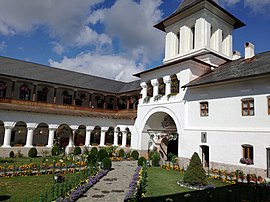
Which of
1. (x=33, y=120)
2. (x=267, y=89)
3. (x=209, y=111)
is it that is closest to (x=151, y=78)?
(x=209, y=111)

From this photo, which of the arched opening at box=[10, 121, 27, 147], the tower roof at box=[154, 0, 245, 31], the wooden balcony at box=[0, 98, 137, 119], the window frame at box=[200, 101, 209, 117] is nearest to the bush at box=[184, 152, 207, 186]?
the window frame at box=[200, 101, 209, 117]

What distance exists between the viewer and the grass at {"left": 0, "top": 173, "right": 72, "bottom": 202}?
9.40m

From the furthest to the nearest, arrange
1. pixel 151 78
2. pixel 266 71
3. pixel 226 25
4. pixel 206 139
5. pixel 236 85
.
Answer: pixel 226 25 < pixel 151 78 < pixel 206 139 < pixel 236 85 < pixel 266 71

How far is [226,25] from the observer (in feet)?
79.3

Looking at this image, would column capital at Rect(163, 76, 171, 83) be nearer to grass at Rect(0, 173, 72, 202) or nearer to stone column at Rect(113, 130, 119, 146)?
stone column at Rect(113, 130, 119, 146)

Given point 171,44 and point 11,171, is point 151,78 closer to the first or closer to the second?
point 171,44

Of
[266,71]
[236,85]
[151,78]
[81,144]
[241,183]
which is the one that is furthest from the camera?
[81,144]

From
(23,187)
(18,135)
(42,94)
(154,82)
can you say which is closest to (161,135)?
(154,82)

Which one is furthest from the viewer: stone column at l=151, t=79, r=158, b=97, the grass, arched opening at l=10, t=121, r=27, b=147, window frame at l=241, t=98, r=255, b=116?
arched opening at l=10, t=121, r=27, b=147

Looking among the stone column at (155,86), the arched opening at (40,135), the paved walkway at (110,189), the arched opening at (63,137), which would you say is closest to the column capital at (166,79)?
the stone column at (155,86)

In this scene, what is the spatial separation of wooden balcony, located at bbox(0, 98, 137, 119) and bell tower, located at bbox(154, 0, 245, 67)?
8631 millimetres

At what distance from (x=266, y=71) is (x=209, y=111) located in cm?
468

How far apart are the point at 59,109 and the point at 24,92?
184 inches

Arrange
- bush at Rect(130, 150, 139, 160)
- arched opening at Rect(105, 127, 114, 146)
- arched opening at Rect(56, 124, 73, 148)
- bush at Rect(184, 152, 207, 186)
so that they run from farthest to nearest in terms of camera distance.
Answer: arched opening at Rect(105, 127, 114, 146) → arched opening at Rect(56, 124, 73, 148) → bush at Rect(130, 150, 139, 160) → bush at Rect(184, 152, 207, 186)
